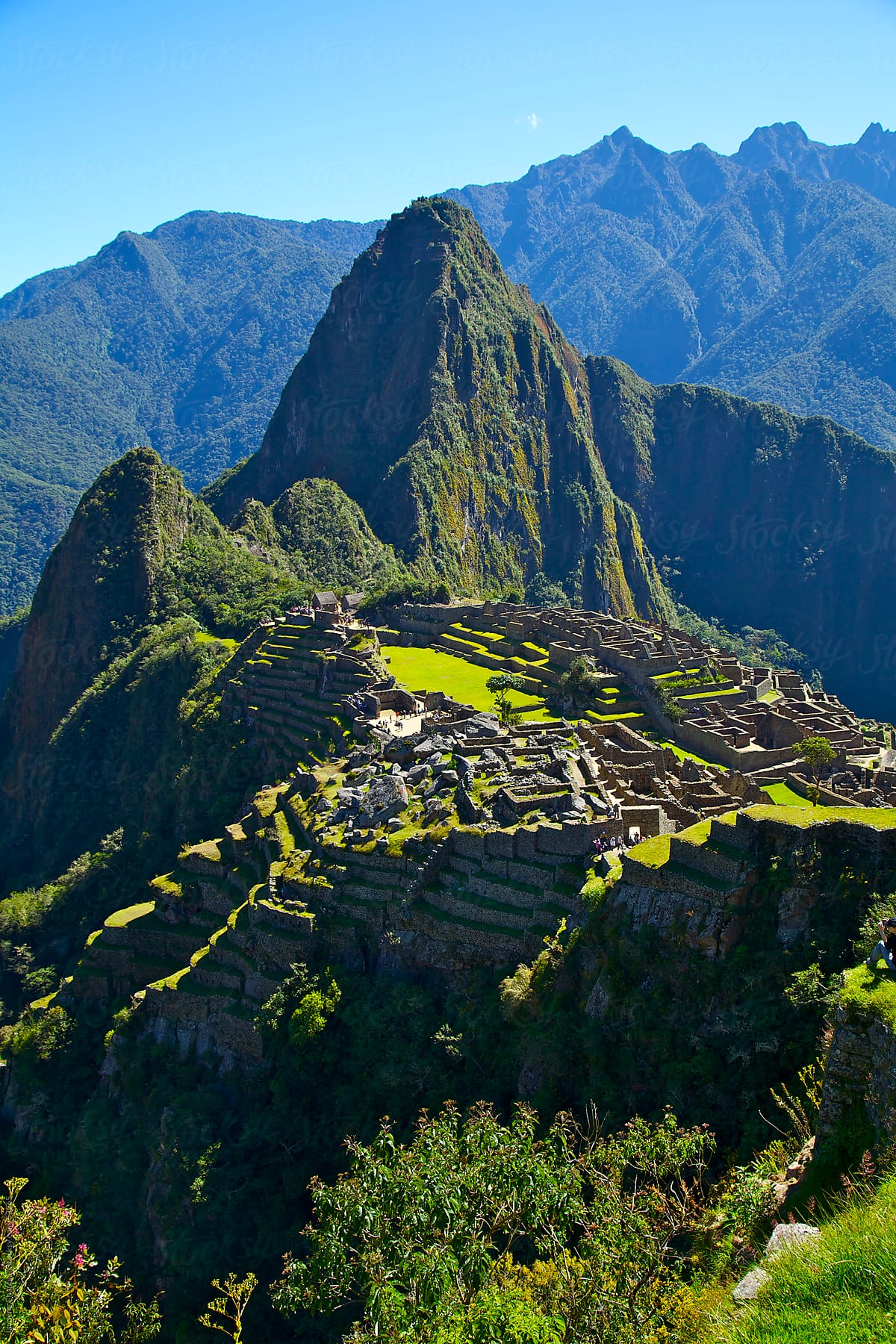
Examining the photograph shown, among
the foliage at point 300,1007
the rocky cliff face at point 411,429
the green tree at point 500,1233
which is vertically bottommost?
the foliage at point 300,1007

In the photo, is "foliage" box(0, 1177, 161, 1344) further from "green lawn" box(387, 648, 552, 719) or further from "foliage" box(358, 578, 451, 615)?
"foliage" box(358, 578, 451, 615)

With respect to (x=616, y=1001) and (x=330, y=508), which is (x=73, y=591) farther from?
(x=616, y=1001)

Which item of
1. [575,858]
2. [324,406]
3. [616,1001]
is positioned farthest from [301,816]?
[324,406]

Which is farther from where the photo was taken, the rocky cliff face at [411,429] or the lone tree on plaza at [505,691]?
the rocky cliff face at [411,429]

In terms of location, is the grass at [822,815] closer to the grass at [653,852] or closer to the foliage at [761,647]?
the grass at [653,852]

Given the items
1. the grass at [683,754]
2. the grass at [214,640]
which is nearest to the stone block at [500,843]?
the grass at [683,754]
